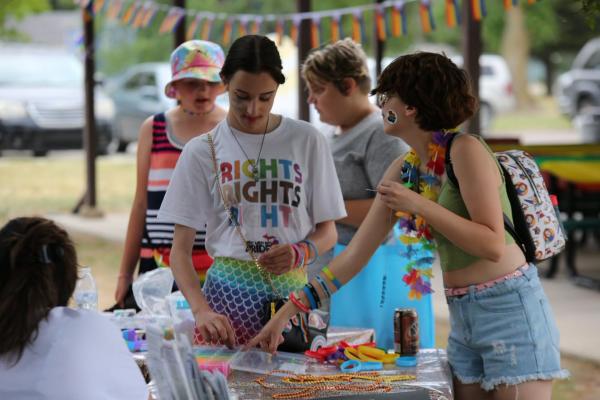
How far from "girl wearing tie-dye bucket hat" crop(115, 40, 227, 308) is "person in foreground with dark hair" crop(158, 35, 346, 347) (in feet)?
2.26

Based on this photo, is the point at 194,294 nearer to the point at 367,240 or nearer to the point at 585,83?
the point at 367,240

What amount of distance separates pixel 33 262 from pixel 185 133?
→ 1.71 metres

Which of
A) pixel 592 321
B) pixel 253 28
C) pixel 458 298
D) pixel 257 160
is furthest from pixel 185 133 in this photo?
pixel 253 28

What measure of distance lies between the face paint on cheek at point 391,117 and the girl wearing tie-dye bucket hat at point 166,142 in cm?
108

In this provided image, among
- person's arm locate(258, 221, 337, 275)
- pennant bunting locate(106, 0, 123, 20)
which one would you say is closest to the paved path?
pennant bunting locate(106, 0, 123, 20)

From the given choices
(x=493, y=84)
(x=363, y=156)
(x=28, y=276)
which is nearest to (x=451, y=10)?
(x=363, y=156)

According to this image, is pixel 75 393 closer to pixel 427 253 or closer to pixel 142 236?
pixel 427 253

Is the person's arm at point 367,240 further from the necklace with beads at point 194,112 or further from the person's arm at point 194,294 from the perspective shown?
the necklace with beads at point 194,112

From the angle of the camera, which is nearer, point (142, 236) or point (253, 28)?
point (142, 236)

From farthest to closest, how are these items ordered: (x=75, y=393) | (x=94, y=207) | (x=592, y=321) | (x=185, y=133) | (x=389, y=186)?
(x=94, y=207) < (x=592, y=321) < (x=185, y=133) < (x=389, y=186) < (x=75, y=393)

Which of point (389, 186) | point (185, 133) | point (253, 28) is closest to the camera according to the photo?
point (389, 186)

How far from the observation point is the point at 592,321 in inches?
283

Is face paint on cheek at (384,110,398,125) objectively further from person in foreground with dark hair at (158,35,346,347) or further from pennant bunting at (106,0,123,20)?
pennant bunting at (106,0,123,20)

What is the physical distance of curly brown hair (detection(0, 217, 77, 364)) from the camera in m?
2.55
